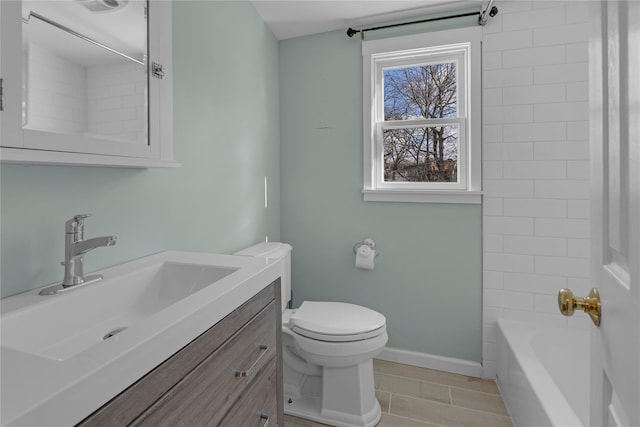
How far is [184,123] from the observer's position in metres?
1.48

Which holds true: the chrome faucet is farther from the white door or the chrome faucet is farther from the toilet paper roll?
the toilet paper roll

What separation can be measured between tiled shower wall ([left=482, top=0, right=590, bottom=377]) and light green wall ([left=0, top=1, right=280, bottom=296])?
148 centimetres

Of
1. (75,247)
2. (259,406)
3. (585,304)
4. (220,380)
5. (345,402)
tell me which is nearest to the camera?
(585,304)

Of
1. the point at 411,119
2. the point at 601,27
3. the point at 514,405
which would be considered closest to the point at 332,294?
the point at 514,405

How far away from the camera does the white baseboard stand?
215 centimetres

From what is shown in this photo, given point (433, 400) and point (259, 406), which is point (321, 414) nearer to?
point (433, 400)

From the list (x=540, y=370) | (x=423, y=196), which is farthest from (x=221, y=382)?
(x=423, y=196)

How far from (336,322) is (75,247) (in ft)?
3.96

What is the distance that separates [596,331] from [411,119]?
1943 millimetres

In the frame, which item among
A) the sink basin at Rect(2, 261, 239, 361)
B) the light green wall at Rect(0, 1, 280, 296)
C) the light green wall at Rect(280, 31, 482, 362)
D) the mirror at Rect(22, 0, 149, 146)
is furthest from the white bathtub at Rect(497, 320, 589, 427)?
the mirror at Rect(22, 0, 149, 146)

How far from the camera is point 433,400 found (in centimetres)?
189

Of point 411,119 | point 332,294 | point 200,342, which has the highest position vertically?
point 411,119

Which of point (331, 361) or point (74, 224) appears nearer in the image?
point (74, 224)

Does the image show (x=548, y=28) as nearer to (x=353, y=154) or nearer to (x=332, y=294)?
(x=353, y=154)
